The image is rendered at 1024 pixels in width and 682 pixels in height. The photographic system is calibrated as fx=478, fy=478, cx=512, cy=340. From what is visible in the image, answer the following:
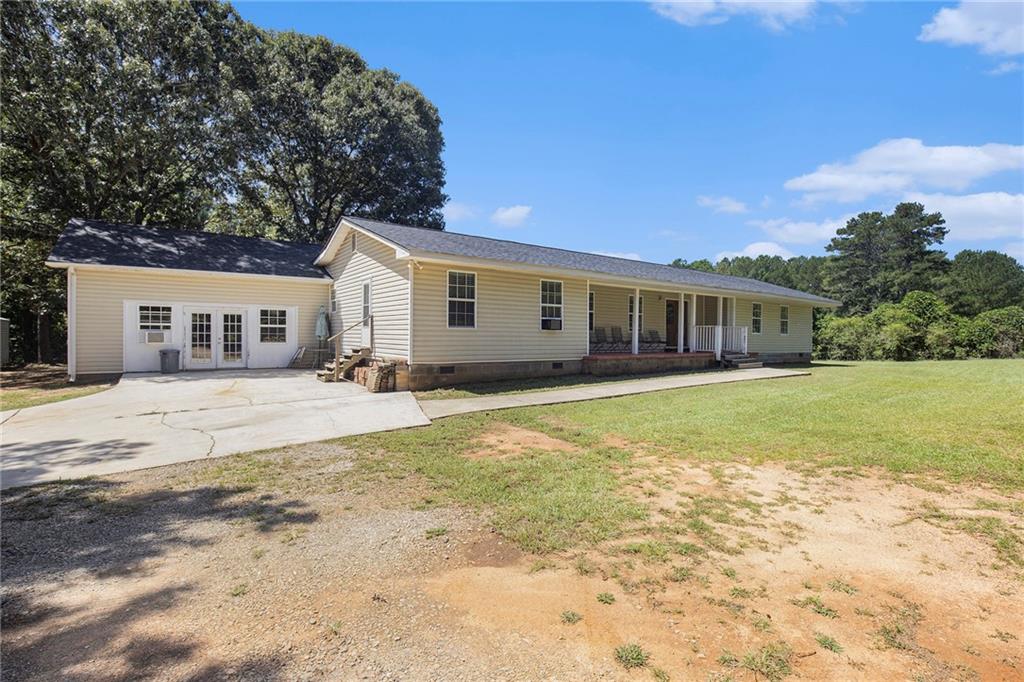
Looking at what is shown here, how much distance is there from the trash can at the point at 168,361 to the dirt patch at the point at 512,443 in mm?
11901

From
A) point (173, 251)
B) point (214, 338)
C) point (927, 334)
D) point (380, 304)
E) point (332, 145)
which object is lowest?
point (214, 338)

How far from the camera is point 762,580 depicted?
10.1 ft

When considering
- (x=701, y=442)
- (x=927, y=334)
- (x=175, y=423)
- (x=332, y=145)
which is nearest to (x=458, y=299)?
(x=175, y=423)

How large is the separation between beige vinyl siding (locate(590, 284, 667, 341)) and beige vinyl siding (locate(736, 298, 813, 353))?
119 inches

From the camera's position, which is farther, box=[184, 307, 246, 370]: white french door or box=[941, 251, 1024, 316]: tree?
box=[941, 251, 1024, 316]: tree

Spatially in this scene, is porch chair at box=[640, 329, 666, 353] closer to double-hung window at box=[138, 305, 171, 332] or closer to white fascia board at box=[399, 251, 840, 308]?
white fascia board at box=[399, 251, 840, 308]

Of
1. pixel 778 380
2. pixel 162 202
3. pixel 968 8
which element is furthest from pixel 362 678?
pixel 162 202

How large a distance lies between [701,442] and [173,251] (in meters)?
16.9

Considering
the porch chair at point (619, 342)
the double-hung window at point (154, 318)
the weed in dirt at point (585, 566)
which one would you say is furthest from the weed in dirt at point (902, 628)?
the double-hung window at point (154, 318)

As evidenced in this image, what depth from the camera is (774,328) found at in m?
20.5

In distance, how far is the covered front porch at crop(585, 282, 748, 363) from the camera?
639 inches

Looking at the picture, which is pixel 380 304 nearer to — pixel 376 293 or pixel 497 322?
pixel 376 293

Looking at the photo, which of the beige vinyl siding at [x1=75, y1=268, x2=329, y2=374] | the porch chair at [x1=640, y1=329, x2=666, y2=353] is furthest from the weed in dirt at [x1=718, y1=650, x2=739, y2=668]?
the beige vinyl siding at [x1=75, y1=268, x2=329, y2=374]

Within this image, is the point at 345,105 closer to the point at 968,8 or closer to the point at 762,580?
the point at 968,8
